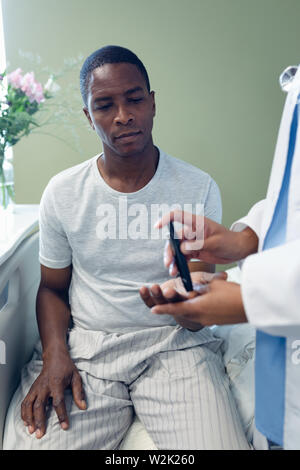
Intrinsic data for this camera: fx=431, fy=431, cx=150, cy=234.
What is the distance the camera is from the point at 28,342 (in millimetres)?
1378

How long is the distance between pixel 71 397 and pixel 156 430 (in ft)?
0.76

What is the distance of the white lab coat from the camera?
0.66m

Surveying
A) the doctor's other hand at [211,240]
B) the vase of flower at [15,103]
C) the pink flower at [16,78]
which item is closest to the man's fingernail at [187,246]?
the doctor's other hand at [211,240]

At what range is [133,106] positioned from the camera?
117 cm

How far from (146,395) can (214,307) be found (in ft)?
1.61

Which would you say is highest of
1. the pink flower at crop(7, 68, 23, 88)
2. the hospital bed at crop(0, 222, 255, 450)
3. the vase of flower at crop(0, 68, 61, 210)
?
the pink flower at crop(7, 68, 23, 88)

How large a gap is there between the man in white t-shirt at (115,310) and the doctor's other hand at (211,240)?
27 cm

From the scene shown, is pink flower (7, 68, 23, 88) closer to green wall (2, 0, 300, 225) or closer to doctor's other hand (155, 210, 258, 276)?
green wall (2, 0, 300, 225)

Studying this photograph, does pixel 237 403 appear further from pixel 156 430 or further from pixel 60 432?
pixel 60 432

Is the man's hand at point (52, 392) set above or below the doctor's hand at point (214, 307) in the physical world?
below

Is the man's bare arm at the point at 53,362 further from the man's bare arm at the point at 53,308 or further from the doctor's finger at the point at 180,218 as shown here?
the doctor's finger at the point at 180,218

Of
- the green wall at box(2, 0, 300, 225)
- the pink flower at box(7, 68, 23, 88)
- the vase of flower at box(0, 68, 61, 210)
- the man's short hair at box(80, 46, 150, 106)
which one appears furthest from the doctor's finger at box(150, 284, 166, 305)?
the green wall at box(2, 0, 300, 225)

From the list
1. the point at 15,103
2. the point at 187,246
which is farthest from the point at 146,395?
the point at 15,103

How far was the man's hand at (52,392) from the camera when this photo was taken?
1024 millimetres
